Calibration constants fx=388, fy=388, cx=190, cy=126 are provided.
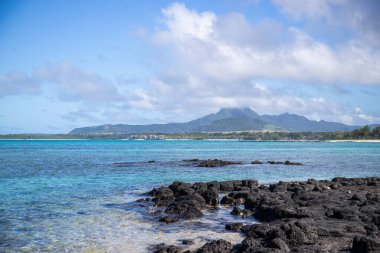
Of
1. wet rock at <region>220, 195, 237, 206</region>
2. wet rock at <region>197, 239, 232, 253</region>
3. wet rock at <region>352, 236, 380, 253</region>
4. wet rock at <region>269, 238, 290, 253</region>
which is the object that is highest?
wet rock at <region>352, 236, 380, 253</region>

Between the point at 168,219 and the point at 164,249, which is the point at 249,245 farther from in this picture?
the point at 168,219

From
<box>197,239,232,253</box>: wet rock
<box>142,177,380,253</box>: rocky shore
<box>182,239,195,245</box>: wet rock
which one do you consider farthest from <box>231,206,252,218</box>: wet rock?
<box>197,239,232,253</box>: wet rock

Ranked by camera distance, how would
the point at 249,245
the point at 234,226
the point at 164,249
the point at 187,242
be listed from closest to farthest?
the point at 249,245
the point at 164,249
the point at 187,242
the point at 234,226

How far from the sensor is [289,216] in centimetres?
2297

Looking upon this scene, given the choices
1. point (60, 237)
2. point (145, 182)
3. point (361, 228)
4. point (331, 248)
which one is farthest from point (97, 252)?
point (145, 182)

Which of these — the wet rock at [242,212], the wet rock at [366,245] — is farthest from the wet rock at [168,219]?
the wet rock at [366,245]

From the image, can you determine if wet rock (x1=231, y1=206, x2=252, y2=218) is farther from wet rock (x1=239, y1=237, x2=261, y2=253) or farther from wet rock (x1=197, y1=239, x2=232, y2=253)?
wet rock (x1=197, y1=239, x2=232, y2=253)

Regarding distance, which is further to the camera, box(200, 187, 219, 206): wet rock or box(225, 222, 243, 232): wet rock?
box(200, 187, 219, 206): wet rock

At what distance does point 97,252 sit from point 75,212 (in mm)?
9968

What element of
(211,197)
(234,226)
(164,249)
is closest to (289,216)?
(234,226)

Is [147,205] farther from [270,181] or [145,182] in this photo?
[270,181]

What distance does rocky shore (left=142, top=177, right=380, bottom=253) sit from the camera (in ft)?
55.6

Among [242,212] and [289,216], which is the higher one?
[289,216]

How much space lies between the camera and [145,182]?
45.5 m
